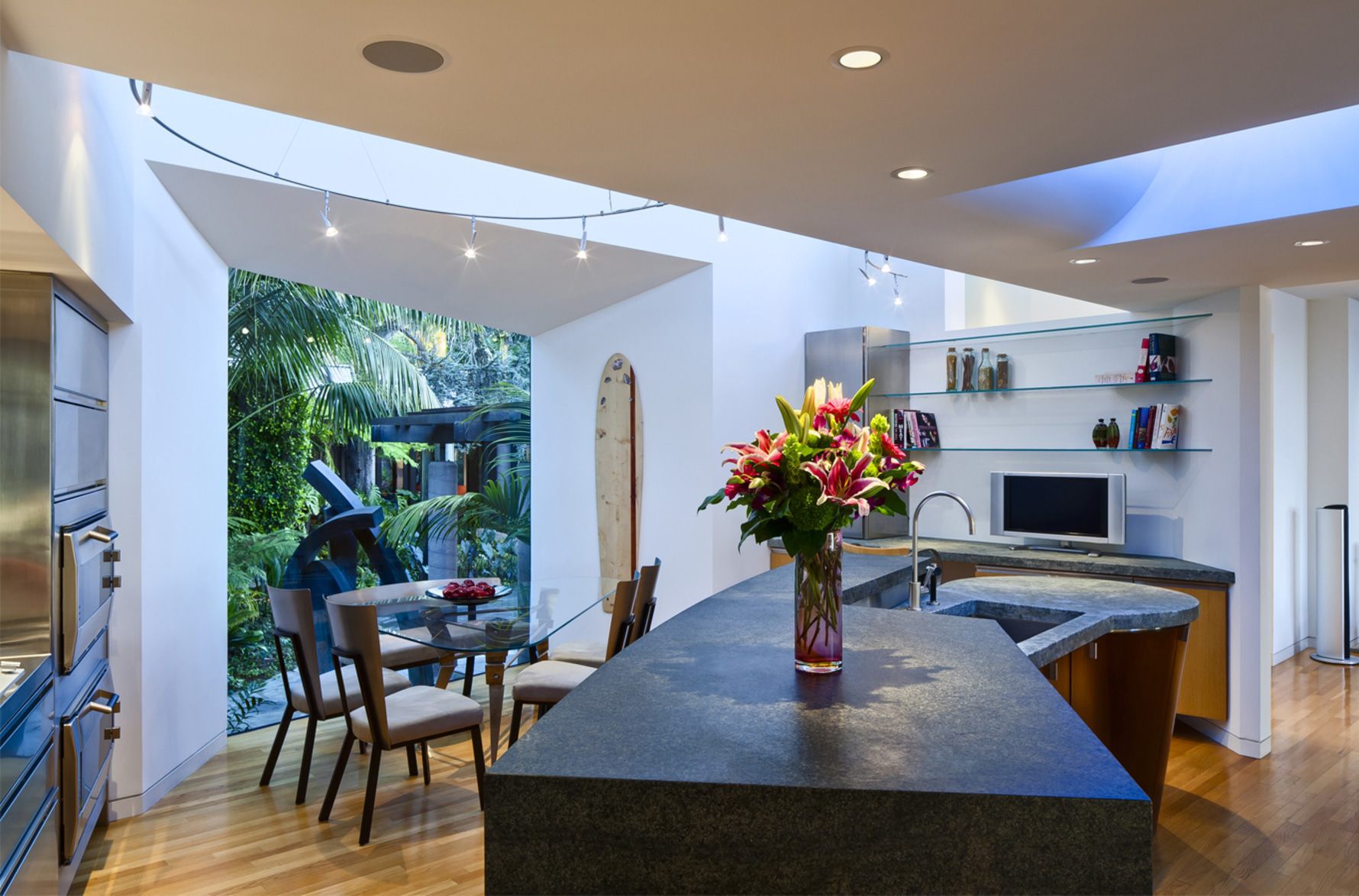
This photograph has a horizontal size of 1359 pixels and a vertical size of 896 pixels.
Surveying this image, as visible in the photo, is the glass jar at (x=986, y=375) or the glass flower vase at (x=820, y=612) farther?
the glass jar at (x=986, y=375)

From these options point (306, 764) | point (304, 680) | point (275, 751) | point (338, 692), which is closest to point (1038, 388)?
point (338, 692)

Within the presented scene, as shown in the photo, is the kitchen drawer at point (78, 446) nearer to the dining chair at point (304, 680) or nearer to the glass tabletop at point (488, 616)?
the dining chair at point (304, 680)

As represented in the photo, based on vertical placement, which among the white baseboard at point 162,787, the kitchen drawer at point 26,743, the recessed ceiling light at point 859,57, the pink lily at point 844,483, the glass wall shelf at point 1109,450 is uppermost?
the recessed ceiling light at point 859,57

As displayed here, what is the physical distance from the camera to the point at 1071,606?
3.16 m

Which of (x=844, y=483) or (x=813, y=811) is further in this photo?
(x=844, y=483)

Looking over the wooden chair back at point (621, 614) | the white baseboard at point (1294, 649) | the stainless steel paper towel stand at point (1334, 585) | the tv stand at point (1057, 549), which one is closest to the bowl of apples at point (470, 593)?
the wooden chair back at point (621, 614)

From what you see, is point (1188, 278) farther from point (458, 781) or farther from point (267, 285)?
point (267, 285)

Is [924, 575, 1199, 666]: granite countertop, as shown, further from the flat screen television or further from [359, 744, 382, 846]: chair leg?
[359, 744, 382, 846]: chair leg

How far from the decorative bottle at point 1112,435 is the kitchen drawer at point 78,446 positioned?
15.9ft

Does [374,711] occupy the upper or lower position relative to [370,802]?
upper

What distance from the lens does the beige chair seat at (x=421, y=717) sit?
3.50 meters

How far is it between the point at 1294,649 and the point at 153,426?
7.38m

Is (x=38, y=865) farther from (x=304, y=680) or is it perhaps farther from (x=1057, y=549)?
(x=1057, y=549)

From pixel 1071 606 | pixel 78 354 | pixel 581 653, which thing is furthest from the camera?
pixel 581 653
